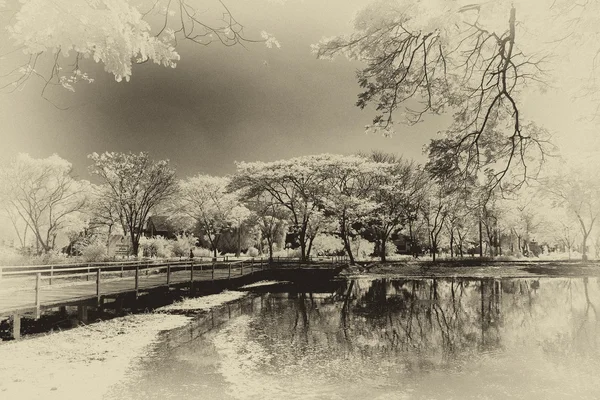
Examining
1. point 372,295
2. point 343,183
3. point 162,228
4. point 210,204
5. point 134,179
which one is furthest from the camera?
point 162,228

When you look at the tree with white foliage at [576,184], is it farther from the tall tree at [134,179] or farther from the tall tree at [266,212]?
the tall tree at [134,179]

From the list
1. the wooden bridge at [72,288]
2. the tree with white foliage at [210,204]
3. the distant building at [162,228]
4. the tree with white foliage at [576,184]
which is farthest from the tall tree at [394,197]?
the distant building at [162,228]

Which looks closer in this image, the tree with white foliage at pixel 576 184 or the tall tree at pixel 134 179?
the tree with white foliage at pixel 576 184

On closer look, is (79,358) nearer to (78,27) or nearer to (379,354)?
(379,354)

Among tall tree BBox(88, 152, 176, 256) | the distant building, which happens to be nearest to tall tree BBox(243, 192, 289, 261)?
tall tree BBox(88, 152, 176, 256)

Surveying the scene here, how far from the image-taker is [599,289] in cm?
2370

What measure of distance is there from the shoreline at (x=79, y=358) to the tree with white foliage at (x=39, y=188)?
2233 cm

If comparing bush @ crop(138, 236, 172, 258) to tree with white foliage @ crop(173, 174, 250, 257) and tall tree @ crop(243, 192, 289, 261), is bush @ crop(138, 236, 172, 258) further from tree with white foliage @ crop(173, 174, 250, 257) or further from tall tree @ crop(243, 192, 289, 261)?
tall tree @ crop(243, 192, 289, 261)

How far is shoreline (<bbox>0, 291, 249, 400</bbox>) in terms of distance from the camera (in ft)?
23.8

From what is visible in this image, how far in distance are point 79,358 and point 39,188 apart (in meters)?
28.5

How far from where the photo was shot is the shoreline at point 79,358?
7.26 meters

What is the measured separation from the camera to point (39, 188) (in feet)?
108

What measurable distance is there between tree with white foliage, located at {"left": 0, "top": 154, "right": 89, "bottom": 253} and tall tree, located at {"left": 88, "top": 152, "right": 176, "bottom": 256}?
2.53 m

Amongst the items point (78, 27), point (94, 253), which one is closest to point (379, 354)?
point (78, 27)
